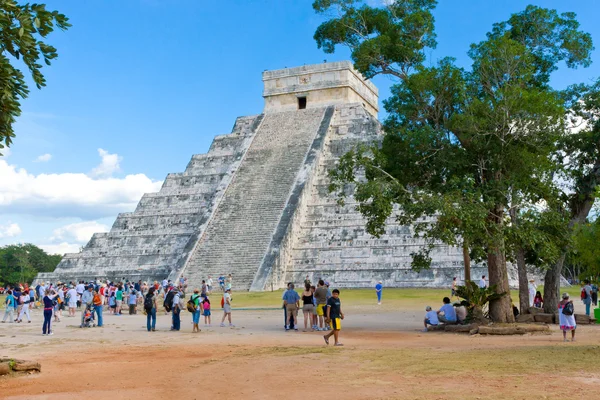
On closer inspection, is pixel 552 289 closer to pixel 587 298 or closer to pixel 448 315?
pixel 587 298

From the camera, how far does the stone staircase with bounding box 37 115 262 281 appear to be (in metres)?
27.0

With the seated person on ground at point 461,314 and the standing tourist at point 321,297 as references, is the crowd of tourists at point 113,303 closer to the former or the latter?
the standing tourist at point 321,297

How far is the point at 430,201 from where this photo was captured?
12.0 m

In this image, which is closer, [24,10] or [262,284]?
[24,10]

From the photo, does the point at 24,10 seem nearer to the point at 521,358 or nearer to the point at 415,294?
the point at 521,358

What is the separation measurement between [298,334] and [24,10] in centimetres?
813

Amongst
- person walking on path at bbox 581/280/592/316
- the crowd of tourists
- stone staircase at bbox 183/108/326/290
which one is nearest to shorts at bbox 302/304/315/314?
the crowd of tourists

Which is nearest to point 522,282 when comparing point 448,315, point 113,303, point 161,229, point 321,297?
point 448,315

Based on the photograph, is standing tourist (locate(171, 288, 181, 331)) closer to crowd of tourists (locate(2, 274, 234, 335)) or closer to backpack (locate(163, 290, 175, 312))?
crowd of tourists (locate(2, 274, 234, 335))

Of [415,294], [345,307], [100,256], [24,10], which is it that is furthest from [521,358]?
[100,256]

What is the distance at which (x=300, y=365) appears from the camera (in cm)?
858

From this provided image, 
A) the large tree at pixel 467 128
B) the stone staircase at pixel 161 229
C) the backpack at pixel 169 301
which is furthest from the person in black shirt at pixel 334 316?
the stone staircase at pixel 161 229

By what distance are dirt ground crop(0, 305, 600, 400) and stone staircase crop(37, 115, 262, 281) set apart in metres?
13.3

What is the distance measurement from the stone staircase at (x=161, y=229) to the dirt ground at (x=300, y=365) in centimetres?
1329
